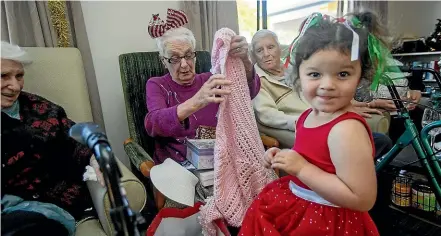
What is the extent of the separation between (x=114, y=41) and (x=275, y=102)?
885 mm

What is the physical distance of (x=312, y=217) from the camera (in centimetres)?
68

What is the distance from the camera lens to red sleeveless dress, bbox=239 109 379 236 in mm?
669

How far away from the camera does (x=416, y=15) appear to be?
3242 millimetres

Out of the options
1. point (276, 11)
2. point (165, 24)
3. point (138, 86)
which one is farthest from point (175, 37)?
point (276, 11)

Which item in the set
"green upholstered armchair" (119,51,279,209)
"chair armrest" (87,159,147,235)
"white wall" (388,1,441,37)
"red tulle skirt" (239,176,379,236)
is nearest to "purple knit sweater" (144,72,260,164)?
"green upholstered armchair" (119,51,279,209)

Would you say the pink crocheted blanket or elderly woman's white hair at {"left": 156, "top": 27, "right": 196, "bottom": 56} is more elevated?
elderly woman's white hair at {"left": 156, "top": 27, "right": 196, "bottom": 56}

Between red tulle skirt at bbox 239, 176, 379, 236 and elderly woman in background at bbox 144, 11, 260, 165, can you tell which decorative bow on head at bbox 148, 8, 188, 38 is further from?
red tulle skirt at bbox 239, 176, 379, 236

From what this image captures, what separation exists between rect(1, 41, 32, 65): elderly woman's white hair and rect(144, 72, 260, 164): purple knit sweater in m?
0.45

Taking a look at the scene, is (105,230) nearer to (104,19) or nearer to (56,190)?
(56,190)

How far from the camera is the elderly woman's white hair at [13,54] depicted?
0.86m

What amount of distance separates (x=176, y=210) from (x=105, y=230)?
0.23m

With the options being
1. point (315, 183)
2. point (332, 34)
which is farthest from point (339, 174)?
point (332, 34)

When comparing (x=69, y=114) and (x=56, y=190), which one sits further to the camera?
(x=69, y=114)

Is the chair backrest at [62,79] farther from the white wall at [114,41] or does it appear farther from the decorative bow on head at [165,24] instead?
the decorative bow on head at [165,24]
